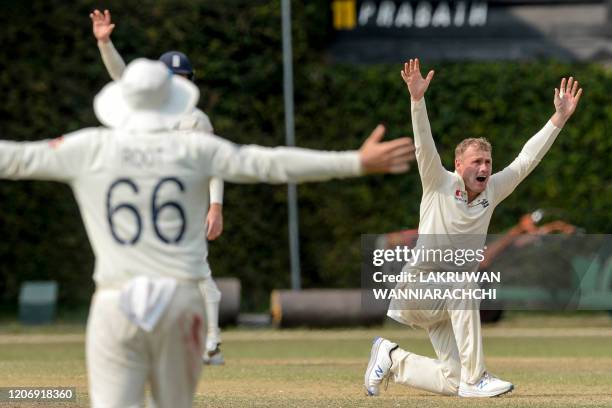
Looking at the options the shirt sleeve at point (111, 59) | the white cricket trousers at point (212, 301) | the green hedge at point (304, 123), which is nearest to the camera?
the shirt sleeve at point (111, 59)

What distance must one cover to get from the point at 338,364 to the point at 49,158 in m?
7.01

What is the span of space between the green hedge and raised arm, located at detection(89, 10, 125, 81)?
1022cm

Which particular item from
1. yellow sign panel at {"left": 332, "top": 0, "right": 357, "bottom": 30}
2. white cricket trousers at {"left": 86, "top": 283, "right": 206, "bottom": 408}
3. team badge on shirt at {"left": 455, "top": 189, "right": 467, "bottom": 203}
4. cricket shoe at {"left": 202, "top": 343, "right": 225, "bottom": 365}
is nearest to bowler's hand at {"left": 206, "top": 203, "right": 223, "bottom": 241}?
cricket shoe at {"left": 202, "top": 343, "right": 225, "bottom": 365}

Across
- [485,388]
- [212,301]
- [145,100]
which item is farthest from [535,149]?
[145,100]

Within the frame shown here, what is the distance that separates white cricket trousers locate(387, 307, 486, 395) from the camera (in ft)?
30.8

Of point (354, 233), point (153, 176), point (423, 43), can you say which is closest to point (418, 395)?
point (153, 176)

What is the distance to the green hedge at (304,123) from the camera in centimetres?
1995

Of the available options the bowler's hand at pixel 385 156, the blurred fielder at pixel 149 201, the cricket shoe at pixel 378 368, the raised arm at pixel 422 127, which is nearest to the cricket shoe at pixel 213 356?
the cricket shoe at pixel 378 368

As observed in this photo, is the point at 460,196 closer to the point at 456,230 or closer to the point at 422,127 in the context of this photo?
the point at 456,230

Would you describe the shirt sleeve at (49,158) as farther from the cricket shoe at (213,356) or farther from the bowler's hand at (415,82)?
the cricket shoe at (213,356)

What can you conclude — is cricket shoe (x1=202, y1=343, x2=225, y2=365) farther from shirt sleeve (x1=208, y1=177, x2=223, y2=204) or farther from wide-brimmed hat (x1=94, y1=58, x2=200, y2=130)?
wide-brimmed hat (x1=94, y1=58, x2=200, y2=130)

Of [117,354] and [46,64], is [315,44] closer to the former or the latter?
[46,64]

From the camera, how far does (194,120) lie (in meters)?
10.4

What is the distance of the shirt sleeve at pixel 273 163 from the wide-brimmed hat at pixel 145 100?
6.8 inches
